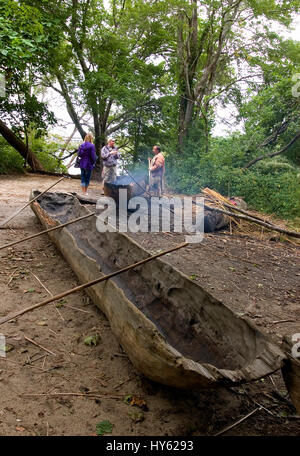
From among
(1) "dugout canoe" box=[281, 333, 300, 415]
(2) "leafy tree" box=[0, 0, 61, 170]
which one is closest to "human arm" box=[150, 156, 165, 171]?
(2) "leafy tree" box=[0, 0, 61, 170]

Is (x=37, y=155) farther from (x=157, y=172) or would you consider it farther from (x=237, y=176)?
(x=237, y=176)

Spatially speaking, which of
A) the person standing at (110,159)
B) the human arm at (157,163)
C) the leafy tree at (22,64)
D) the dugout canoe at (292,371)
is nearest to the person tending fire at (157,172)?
the human arm at (157,163)

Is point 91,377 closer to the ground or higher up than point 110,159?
closer to the ground

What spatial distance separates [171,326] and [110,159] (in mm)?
6328

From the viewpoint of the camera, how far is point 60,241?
408 centimetres

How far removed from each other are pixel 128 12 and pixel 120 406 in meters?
15.2

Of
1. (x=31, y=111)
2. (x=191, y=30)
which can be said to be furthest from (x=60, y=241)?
(x=191, y=30)

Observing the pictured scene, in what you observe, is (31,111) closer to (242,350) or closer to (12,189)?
(12,189)

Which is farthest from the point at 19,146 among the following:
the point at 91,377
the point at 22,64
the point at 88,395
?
the point at 88,395

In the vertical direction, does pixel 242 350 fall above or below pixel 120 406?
above

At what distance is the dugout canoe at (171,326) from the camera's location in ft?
5.82

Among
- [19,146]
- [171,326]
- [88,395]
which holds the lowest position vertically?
[88,395]

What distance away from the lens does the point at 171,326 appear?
2846 mm

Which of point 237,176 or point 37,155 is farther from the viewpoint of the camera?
point 37,155
